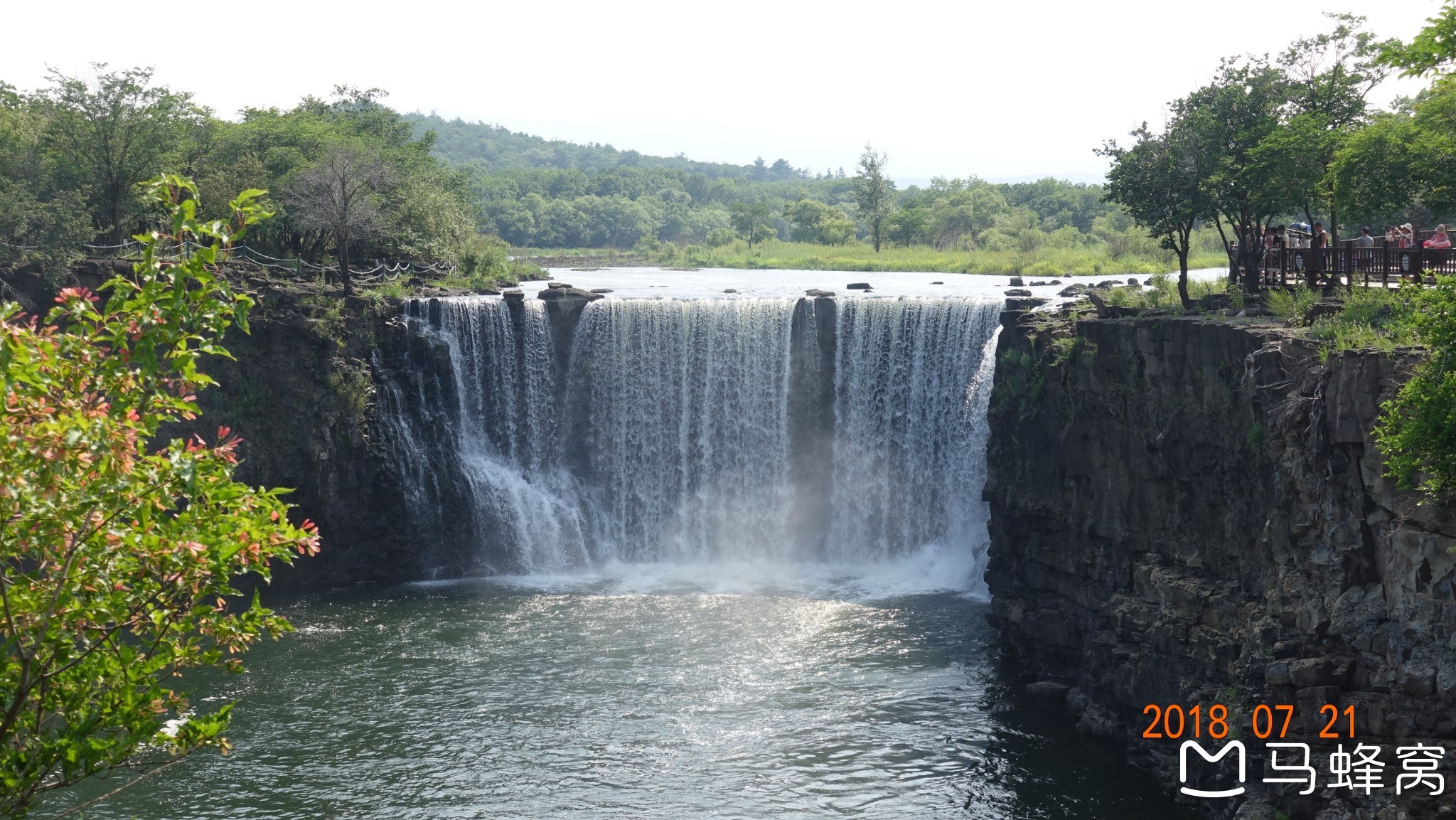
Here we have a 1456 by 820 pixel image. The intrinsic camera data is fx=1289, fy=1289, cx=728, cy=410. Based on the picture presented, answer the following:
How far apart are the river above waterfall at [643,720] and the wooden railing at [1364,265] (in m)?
9.79

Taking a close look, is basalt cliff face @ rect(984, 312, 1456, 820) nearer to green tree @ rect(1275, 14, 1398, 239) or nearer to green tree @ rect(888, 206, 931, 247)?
green tree @ rect(1275, 14, 1398, 239)

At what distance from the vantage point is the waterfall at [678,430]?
34906 millimetres

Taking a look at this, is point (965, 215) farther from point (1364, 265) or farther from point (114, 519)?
point (114, 519)

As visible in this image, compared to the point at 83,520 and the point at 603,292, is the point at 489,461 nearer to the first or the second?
the point at 603,292

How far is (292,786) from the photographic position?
21.5 metres

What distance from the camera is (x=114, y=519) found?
905cm

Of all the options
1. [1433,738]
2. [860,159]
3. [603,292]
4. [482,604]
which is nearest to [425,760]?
[482,604]

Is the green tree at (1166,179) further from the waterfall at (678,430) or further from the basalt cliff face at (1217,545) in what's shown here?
the waterfall at (678,430)

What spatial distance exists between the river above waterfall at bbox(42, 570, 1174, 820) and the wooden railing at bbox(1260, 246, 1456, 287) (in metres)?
9.79

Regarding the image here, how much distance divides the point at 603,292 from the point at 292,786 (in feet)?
79.8

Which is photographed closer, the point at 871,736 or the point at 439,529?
the point at 871,736

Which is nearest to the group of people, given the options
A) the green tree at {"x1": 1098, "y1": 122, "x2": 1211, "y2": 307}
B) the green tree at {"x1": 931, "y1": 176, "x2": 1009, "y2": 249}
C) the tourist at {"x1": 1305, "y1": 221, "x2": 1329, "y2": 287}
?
the tourist at {"x1": 1305, "y1": 221, "x2": 1329, "y2": 287}

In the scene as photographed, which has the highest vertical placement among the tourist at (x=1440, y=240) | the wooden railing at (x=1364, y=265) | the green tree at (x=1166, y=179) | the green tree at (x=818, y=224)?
the green tree at (x=818, y=224)

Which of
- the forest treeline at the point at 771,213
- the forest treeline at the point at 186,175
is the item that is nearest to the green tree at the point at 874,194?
the forest treeline at the point at 771,213
